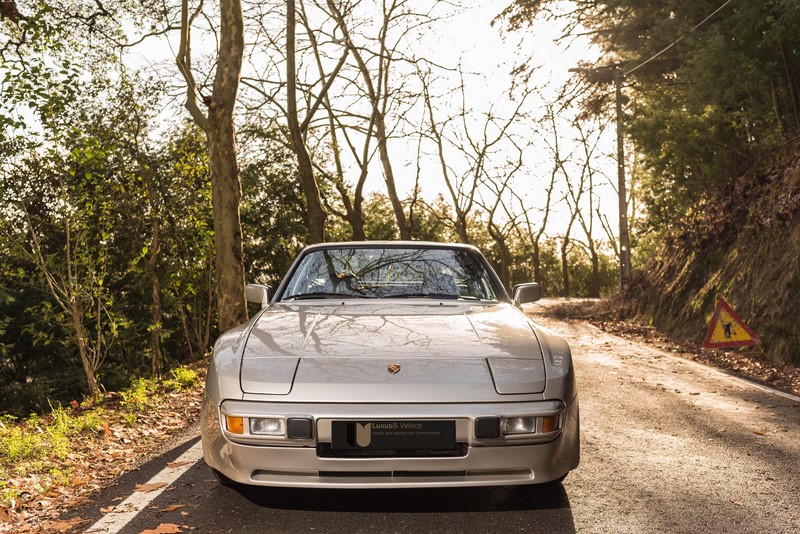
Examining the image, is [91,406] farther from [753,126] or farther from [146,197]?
[753,126]

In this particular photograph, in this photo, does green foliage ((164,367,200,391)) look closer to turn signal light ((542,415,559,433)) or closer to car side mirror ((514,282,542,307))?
car side mirror ((514,282,542,307))

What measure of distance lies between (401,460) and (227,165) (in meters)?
7.87

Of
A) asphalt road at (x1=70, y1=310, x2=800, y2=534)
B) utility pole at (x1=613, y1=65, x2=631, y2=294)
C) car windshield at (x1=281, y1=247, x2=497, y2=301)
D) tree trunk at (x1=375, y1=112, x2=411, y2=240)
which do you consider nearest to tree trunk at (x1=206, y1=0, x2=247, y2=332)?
asphalt road at (x1=70, y1=310, x2=800, y2=534)

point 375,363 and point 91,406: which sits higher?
point 375,363

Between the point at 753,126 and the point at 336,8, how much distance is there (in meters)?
10.9

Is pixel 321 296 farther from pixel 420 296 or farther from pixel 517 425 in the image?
pixel 517 425

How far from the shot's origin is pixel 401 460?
11.2ft

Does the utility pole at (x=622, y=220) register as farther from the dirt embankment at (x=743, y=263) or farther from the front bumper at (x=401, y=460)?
the front bumper at (x=401, y=460)

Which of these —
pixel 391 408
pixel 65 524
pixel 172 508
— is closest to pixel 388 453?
pixel 391 408

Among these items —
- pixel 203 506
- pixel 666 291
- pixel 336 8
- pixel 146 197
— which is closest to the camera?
pixel 203 506

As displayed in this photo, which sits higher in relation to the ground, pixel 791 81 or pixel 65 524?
pixel 791 81

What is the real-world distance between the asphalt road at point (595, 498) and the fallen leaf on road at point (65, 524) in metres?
0.11

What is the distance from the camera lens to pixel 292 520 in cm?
388

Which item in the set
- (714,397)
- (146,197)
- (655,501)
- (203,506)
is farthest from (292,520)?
(146,197)
